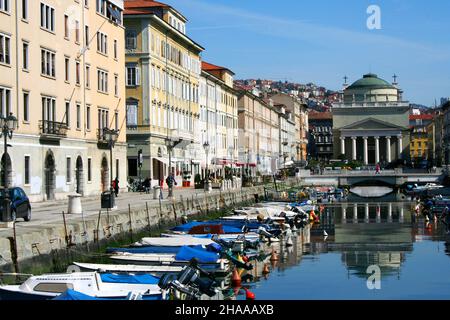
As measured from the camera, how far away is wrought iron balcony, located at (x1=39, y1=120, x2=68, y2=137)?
5234 cm

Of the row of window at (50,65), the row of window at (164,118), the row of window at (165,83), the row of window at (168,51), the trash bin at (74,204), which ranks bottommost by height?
the trash bin at (74,204)

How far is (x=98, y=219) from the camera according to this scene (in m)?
38.1

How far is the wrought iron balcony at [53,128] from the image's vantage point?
172 ft

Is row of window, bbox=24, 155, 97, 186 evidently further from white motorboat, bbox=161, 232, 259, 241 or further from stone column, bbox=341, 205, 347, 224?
stone column, bbox=341, 205, 347, 224

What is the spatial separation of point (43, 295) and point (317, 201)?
83.7m

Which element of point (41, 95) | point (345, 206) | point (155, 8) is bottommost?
point (345, 206)

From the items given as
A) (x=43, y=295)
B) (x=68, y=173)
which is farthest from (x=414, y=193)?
(x=43, y=295)

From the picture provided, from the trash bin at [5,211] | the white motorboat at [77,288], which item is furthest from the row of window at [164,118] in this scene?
the white motorboat at [77,288]

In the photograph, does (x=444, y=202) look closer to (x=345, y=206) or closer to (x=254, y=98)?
(x=345, y=206)

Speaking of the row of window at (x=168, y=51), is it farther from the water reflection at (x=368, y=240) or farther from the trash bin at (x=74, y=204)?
the trash bin at (x=74, y=204)

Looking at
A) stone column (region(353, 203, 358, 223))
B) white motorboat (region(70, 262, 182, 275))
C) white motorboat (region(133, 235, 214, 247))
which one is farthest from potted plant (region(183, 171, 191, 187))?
white motorboat (region(70, 262, 182, 275))

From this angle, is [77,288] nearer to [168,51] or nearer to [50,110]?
[50,110]

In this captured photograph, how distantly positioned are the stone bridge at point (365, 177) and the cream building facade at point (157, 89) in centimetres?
Answer: 4923
